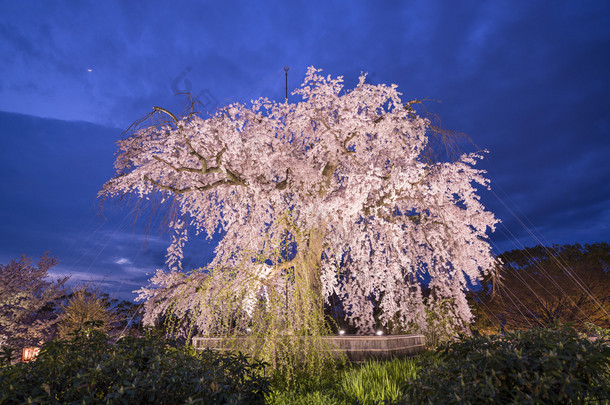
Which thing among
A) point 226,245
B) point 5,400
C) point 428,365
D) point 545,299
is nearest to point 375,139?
point 226,245

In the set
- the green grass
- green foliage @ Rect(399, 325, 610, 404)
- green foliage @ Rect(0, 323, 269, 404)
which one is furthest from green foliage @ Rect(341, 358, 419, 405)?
green foliage @ Rect(0, 323, 269, 404)

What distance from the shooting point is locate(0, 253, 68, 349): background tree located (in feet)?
46.3

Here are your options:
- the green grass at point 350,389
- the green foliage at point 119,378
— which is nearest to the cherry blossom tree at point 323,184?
the green grass at point 350,389

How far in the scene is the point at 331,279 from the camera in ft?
31.3

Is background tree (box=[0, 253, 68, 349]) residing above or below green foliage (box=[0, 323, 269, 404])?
above

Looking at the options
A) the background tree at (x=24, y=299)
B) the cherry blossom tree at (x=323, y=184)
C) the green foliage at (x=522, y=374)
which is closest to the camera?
the green foliage at (x=522, y=374)

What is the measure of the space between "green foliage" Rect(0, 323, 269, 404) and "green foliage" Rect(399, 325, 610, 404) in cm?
158

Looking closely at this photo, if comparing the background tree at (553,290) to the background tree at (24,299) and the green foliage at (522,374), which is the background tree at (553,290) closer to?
the green foliage at (522,374)

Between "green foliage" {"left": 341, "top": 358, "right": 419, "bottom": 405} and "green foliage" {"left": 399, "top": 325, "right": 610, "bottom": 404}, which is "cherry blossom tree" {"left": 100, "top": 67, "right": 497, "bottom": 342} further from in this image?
"green foliage" {"left": 399, "top": 325, "right": 610, "bottom": 404}

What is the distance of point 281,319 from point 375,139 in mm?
6647

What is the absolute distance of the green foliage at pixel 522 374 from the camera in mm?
2375

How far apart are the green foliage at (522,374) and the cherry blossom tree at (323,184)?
5.48m

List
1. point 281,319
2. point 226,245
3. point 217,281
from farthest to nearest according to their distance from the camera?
point 226,245, point 217,281, point 281,319

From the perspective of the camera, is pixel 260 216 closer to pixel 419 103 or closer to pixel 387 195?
pixel 387 195
